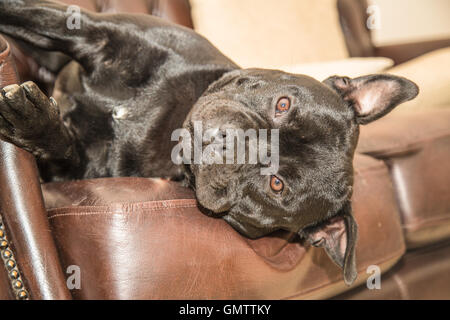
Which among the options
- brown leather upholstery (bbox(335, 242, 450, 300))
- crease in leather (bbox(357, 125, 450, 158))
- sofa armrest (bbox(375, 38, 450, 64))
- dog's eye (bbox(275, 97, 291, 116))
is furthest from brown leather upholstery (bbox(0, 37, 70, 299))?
sofa armrest (bbox(375, 38, 450, 64))

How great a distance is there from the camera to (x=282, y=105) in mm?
1859

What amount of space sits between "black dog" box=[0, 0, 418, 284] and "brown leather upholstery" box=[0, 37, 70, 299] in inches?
6.7

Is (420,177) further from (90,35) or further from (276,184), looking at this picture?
(90,35)

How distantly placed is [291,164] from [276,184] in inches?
4.3

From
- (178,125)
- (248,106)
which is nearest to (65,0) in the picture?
(178,125)

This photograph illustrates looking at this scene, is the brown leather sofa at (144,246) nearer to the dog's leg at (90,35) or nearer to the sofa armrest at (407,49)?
the dog's leg at (90,35)

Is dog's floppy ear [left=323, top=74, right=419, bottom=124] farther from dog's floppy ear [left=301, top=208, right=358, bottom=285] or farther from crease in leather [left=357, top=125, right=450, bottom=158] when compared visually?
crease in leather [left=357, top=125, right=450, bottom=158]

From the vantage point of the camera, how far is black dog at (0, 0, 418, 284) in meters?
1.80

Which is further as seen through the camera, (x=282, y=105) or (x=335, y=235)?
(x=335, y=235)

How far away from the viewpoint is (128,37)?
2.08 m
